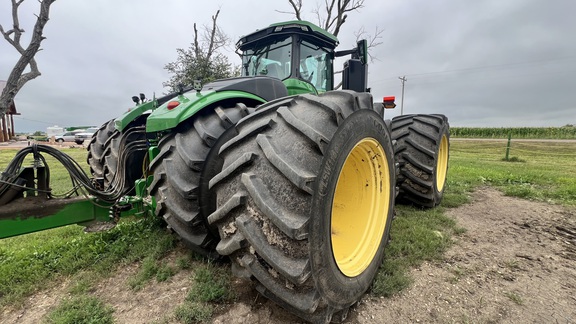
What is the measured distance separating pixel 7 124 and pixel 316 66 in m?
41.9

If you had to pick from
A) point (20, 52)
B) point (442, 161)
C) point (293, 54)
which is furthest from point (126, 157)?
point (20, 52)

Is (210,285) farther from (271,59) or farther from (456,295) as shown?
(271,59)

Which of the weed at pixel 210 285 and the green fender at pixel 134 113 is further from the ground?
the green fender at pixel 134 113

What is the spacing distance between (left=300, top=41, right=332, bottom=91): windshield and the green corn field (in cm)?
3461

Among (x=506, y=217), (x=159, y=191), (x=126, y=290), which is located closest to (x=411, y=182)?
(x=506, y=217)

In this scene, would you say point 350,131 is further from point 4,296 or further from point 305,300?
point 4,296

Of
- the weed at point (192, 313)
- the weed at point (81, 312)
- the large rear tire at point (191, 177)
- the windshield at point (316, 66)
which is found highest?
the windshield at point (316, 66)

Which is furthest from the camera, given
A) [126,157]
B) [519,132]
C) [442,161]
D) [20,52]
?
[519,132]

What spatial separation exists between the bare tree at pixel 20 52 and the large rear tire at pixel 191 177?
1196 centimetres

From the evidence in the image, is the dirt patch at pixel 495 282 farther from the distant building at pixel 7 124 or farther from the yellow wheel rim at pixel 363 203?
the distant building at pixel 7 124

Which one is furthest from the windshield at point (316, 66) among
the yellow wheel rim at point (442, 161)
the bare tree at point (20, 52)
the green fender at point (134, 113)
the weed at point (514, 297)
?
the bare tree at point (20, 52)

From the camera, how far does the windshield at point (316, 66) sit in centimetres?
334

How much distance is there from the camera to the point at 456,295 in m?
2.06

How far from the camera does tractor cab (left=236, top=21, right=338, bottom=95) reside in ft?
10.5
